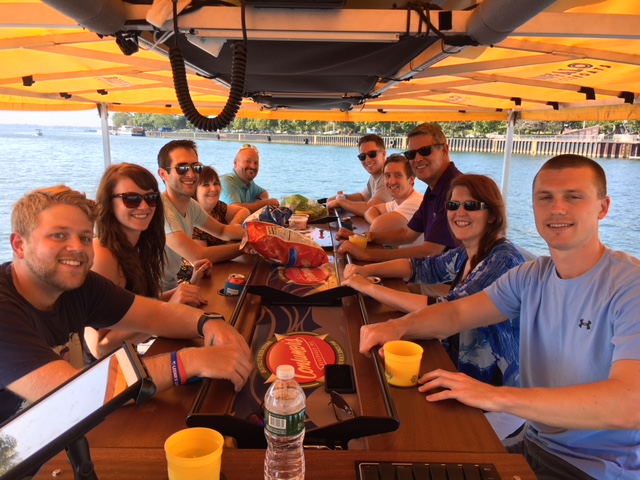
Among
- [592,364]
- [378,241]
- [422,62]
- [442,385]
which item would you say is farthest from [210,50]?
[378,241]

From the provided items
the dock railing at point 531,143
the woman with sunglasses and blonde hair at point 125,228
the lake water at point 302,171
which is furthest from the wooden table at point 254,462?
the dock railing at point 531,143

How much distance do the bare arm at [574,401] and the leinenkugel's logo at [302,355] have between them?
1.13 ft

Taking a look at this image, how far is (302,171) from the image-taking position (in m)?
29.3

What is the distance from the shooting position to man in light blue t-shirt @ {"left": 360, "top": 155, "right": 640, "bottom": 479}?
49.4 inches

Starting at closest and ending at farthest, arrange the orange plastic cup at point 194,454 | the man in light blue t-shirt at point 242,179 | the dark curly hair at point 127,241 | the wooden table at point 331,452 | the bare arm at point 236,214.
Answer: the orange plastic cup at point 194,454, the wooden table at point 331,452, the dark curly hair at point 127,241, the bare arm at point 236,214, the man in light blue t-shirt at point 242,179

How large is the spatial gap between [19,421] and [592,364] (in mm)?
1546

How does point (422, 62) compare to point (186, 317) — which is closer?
point (186, 317)

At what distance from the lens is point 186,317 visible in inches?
66.3

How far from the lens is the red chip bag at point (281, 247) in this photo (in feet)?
7.88

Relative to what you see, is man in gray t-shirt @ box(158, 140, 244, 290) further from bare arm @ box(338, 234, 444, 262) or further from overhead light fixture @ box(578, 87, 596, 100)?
overhead light fixture @ box(578, 87, 596, 100)

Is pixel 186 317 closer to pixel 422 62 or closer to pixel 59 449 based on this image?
pixel 59 449

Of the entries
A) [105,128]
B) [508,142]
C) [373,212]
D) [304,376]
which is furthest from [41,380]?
[508,142]

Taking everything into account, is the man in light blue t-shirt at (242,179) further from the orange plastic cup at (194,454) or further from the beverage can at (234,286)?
the orange plastic cup at (194,454)

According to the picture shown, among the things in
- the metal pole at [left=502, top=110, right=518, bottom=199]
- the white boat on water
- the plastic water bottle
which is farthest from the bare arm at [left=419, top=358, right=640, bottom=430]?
the white boat on water
